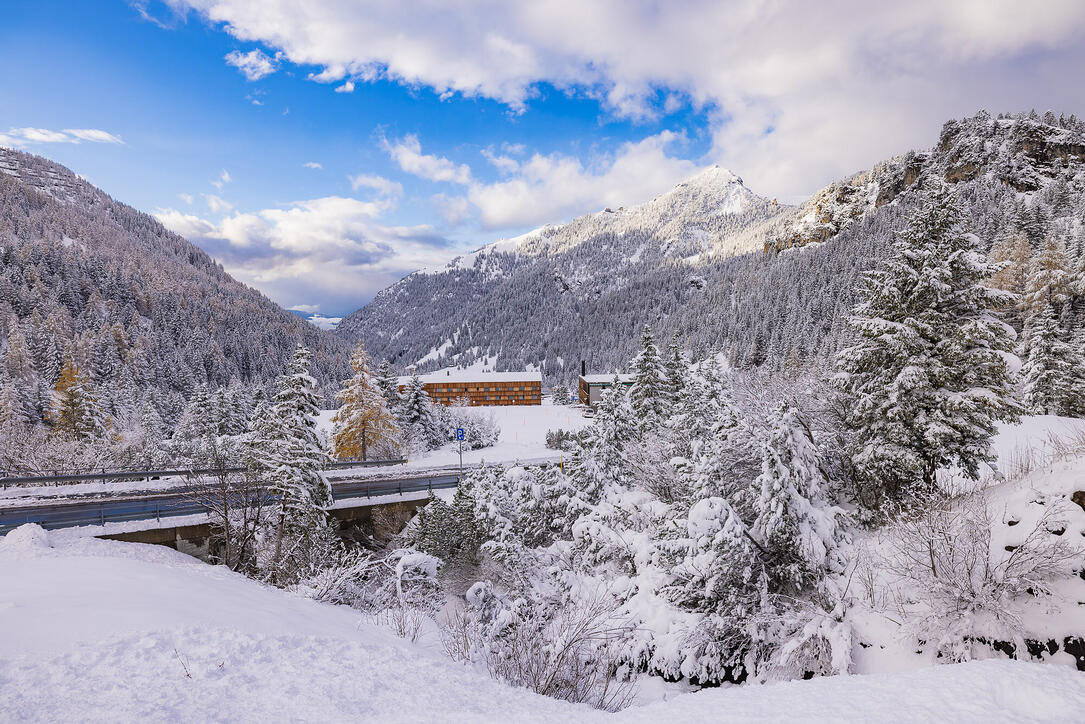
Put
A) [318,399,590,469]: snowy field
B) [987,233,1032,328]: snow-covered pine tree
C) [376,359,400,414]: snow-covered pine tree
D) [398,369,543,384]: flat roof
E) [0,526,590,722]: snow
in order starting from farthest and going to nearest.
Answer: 1. [398,369,543,384]: flat roof
2. [987,233,1032,328]: snow-covered pine tree
3. [376,359,400,414]: snow-covered pine tree
4. [318,399,590,469]: snowy field
5. [0,526,590,722]: snow

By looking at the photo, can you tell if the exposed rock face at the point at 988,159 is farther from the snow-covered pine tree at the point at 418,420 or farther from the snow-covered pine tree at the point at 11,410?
the snow-covered pine tree at the point at 11,410

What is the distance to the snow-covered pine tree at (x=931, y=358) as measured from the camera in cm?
1295

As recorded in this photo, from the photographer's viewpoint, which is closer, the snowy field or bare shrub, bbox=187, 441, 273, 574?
bare shrub, bbox=187, 441, 273, 574

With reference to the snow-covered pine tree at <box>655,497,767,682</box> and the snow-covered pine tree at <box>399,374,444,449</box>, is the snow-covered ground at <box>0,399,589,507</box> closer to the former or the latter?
the snow-covered pine tree at <box>399,374,444,449</box>

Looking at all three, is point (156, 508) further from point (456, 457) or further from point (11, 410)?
point (11, 410)

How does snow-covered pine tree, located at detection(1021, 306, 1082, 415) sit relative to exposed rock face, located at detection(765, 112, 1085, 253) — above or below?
below

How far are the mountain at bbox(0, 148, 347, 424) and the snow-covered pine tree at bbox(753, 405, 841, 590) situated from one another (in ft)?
245

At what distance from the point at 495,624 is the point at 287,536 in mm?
14961

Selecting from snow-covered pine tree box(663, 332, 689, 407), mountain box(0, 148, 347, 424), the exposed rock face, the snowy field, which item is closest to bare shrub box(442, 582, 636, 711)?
snow-covered pine tree box(663, 332, 689, 407)

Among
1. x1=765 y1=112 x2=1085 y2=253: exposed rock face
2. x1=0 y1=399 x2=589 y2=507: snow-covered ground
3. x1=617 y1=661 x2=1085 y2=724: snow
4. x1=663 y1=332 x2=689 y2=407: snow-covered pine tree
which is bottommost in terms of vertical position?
x1=0 y1=399 x2=589 y2=507: snow-covered ground

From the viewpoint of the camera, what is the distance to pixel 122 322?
380 feet

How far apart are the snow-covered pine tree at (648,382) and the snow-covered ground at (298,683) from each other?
879 inches

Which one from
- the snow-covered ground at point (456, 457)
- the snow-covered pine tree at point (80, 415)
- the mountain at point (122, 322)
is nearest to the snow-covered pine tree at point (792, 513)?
the snow-covered ground at point (456, 457)

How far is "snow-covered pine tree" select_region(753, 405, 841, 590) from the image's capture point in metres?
10.2
